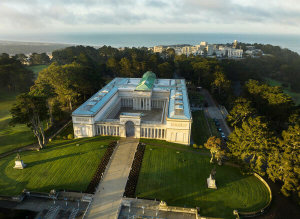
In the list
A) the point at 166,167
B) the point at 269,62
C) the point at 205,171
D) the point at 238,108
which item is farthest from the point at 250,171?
the point at 269,62

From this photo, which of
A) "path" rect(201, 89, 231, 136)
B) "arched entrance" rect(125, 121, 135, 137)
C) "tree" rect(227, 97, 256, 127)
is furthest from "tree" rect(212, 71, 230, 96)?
"arched entrance" rect(125, 121, 135, 137)

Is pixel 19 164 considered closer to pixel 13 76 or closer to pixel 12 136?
pixel 12 136

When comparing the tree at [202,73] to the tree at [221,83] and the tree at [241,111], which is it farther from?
the tree at [241,111]

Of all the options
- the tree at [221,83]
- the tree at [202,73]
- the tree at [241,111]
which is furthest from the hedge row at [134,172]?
the tree at [202,73]

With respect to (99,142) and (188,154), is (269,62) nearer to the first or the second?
(188,154)

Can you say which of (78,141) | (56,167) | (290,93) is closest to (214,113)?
(78,141)
